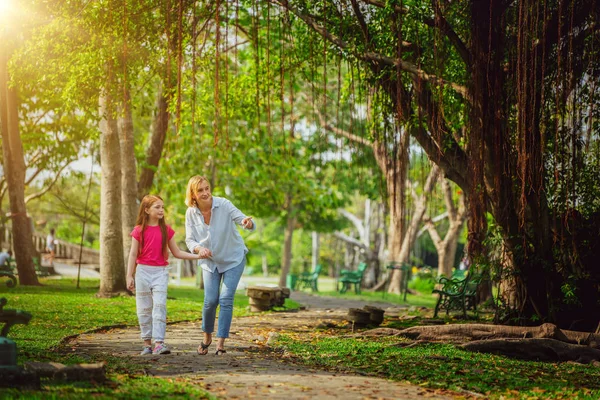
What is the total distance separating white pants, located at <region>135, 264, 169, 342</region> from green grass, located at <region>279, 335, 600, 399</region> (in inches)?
58.5

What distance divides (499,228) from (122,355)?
5479mm

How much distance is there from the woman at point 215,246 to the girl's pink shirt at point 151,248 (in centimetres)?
31

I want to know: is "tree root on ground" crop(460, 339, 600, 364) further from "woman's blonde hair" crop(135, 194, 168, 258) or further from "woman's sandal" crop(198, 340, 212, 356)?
"woman's blonde hair" crop(135, 194, 168, 258)

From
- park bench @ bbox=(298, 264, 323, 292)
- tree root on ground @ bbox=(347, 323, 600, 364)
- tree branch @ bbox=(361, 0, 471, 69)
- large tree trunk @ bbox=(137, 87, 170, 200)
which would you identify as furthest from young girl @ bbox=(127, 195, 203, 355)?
park bench @ bbox=(298, 264, 323, 292)

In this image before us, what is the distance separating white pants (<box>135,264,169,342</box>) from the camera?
8.93m

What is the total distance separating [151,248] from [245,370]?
1.84 meters

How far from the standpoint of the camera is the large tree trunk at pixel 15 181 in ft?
69.9

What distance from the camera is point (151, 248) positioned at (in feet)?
29.4

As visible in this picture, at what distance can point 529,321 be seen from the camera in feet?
38.5

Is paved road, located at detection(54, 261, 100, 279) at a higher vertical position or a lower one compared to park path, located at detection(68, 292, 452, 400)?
higher

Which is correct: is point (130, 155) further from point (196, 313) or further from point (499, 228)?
point (499, 228)

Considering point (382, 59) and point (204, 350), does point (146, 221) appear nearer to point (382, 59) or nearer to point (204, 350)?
point (204, 350)

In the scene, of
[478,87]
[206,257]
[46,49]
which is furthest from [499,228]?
[46,49]

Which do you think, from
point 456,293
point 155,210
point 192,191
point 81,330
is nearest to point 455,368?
point 192,191
